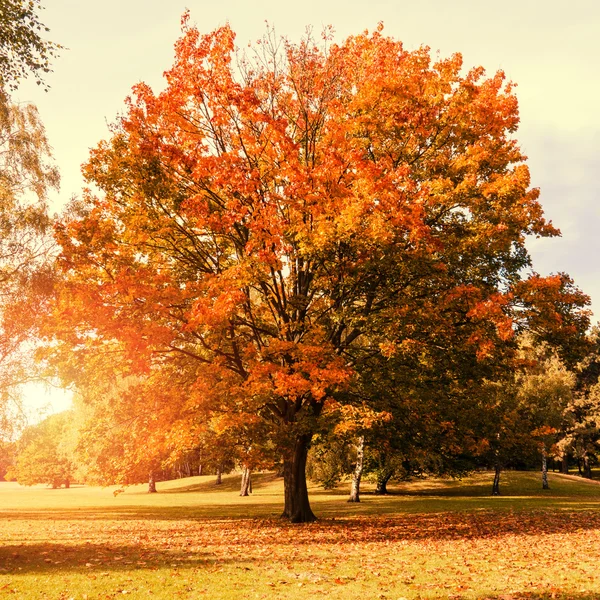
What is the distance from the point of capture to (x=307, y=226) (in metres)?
18.8

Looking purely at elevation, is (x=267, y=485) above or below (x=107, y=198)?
below

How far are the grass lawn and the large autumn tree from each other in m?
4.48

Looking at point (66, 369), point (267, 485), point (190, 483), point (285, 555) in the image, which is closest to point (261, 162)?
point (66, 369)

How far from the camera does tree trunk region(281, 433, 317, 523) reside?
898 inches

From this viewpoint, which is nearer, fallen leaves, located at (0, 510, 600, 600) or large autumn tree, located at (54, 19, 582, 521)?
fallen leaves, located at (0, 510, 600, 600)

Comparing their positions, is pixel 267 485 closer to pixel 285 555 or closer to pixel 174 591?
pixel 285 555

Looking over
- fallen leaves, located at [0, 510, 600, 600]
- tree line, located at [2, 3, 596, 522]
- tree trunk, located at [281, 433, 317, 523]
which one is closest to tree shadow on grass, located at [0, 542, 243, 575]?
fallen leaves, located at [0, 510, 600, 600]

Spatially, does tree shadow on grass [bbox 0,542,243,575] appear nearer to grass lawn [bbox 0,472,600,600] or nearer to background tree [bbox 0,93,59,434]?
grass lawn [bbox 0,472,600,600]

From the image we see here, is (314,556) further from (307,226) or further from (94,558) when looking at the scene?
(307,226)

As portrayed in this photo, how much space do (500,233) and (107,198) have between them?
14609 millimetres

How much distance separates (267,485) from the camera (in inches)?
2288

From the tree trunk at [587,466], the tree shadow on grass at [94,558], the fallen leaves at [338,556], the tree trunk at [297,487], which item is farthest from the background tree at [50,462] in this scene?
the tree trunk at [587,466]

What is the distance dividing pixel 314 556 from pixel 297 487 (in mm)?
8454

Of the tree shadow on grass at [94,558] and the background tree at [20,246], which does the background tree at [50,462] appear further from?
the tree shadow on grass at [94,558]
